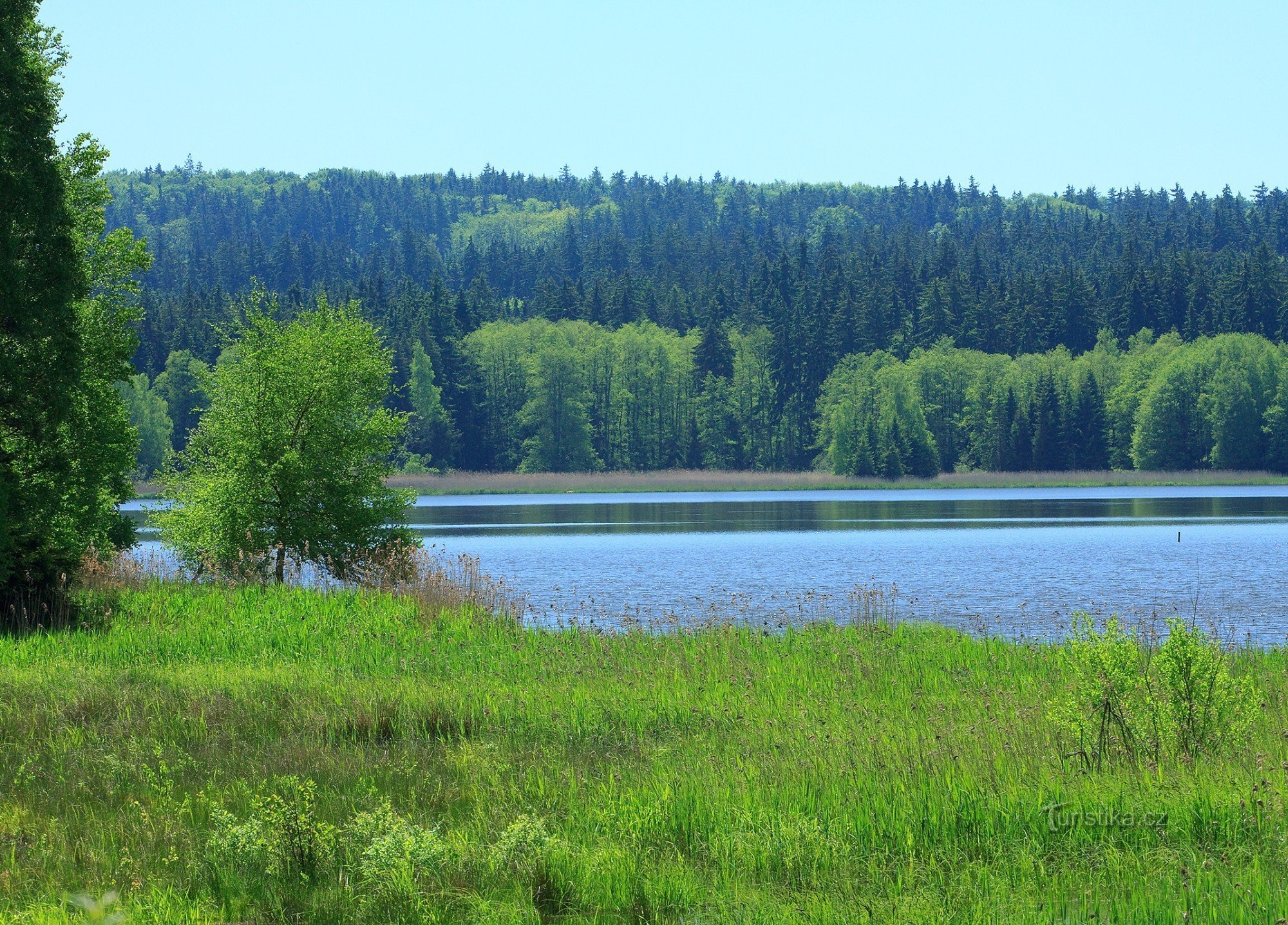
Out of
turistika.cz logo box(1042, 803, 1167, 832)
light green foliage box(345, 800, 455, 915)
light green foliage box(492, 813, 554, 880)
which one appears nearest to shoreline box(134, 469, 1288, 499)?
turistika.cz logo box(1042, 803, 1167, 832)

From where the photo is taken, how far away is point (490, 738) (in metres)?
12.6

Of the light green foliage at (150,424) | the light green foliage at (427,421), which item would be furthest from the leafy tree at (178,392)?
the light green foliage at (427,421)

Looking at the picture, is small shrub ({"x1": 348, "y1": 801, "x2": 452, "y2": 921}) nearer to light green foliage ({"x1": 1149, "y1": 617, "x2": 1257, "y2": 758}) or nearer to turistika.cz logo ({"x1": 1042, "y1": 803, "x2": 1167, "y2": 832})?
turistika.cz logo ({"x1": 1042, "y1": 803, "x2": 1167, "y2": 832})

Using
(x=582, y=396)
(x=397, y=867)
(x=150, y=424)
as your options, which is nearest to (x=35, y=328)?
(x=397, y=867)

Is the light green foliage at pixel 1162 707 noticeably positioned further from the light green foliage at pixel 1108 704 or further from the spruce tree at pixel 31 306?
the spruce tree at pixel 31 306

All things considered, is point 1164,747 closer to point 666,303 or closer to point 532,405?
point 532,405

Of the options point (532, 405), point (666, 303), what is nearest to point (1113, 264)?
point (666, 303)

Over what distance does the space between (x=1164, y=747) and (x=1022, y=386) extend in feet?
419

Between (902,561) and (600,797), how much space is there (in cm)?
3104

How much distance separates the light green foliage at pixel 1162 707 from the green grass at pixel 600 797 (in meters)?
0.31

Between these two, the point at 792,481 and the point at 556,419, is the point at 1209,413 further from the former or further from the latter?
the point at 556,419

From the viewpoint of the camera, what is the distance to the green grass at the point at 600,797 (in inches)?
308

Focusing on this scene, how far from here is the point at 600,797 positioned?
1004 cm

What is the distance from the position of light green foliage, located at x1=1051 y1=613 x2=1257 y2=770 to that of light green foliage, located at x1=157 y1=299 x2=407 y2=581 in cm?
1971
